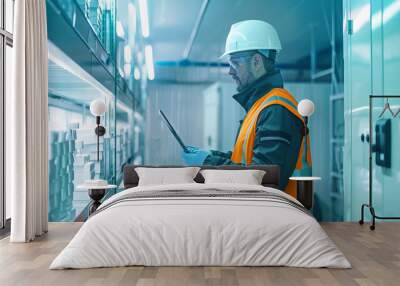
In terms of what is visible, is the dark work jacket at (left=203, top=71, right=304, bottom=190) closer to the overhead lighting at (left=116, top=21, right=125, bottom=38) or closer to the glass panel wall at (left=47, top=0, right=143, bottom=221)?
the glass panel wall at (left=47, top=0, right=143, bottom=221)

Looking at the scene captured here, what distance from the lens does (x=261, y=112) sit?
6891 millimetres

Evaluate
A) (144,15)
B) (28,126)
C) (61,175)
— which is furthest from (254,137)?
(28,126)

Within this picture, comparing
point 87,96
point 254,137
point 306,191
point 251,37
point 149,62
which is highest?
point 251,37

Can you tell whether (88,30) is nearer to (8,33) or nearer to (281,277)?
(8,33)

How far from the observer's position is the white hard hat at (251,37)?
6.89 m

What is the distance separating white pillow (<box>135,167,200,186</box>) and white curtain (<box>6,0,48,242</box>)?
111cm

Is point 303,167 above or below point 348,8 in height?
below

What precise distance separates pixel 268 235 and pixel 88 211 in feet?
10.5

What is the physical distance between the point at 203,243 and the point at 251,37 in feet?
11.3

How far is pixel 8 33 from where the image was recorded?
6.00 meters

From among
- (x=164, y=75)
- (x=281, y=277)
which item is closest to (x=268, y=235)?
(x=281, y=277)

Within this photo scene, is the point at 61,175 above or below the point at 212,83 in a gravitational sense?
below

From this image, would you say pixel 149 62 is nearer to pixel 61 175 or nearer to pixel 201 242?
pixel 61 175

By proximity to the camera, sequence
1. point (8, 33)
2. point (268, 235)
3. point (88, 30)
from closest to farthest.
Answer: point (268, 235), point (8, 33), point (88, 30)
